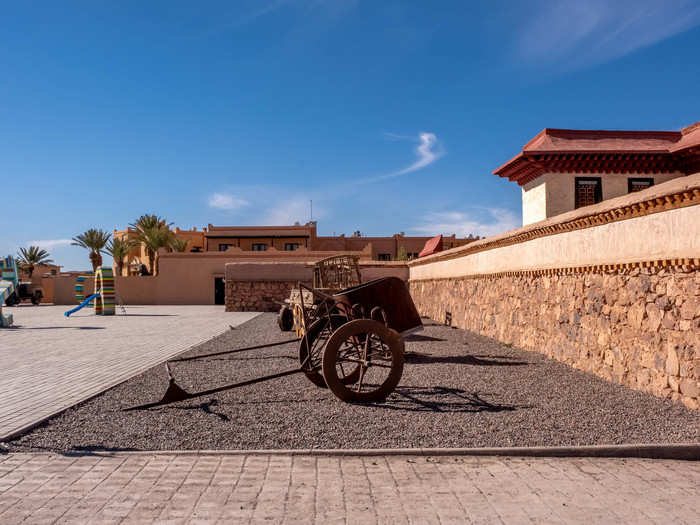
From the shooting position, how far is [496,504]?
356cm

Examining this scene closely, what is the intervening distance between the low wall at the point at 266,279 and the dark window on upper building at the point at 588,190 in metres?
9.76

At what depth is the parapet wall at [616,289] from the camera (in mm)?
5980

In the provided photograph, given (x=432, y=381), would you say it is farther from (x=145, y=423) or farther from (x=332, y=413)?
(x=145, y=423)

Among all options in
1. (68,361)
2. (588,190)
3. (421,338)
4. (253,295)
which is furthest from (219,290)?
(68,361)

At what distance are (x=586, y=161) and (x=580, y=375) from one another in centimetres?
1102

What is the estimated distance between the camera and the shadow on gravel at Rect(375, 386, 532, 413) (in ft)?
19.4

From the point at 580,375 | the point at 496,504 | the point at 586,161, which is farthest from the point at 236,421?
the point at 586,161

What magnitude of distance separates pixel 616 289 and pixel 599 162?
1101 centimetres

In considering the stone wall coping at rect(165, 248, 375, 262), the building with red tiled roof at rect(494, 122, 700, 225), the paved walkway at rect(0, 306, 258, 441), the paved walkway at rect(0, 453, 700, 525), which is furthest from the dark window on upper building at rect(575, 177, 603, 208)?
the stone wall coping at rect(165, 248, 375, 262)

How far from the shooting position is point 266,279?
26.6 m

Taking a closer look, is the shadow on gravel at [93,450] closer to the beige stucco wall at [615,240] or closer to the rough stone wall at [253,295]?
the beige stucco wall at [615,240]

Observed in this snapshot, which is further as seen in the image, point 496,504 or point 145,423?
point 145,423

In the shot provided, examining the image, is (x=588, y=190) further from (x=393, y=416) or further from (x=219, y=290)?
(x=219, y=290)

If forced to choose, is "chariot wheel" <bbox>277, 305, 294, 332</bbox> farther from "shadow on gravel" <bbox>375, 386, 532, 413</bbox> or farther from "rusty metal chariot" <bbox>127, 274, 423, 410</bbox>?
"shadow on gravel" <bbox>375, 386, 532, 413</bbox>
